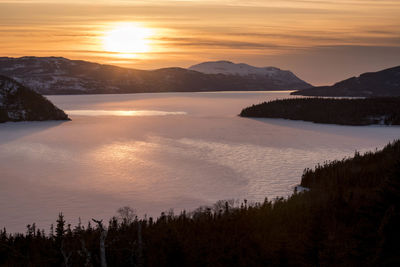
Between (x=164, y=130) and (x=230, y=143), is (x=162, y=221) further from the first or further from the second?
(x=164, y=130)

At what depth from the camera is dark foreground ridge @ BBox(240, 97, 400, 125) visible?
71.1 m

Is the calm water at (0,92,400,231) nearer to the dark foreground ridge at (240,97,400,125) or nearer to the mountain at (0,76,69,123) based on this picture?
the mountain at (0,76,69,123)

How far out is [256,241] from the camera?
35.8 ft

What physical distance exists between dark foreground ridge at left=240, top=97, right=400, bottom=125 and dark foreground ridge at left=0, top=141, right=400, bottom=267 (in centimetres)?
6199

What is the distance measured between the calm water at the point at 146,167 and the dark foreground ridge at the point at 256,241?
6109mm

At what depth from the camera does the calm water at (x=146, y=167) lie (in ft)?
68.0

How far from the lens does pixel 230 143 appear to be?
43.3 m

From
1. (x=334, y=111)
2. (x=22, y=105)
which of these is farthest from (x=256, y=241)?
(x=334, y=111)

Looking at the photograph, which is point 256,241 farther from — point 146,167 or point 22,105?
point 22,105

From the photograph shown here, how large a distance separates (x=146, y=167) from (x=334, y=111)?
55630 millimetres

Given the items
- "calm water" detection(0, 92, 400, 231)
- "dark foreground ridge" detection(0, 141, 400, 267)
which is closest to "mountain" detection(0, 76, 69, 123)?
"calm water" detection(0, 92, 400, 231)

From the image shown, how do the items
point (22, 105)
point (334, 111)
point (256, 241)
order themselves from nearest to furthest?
point (256, 241) → point (22, 105) → point (334, 111)

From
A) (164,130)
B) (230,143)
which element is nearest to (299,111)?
(164,130)

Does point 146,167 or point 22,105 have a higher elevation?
point 22,105
